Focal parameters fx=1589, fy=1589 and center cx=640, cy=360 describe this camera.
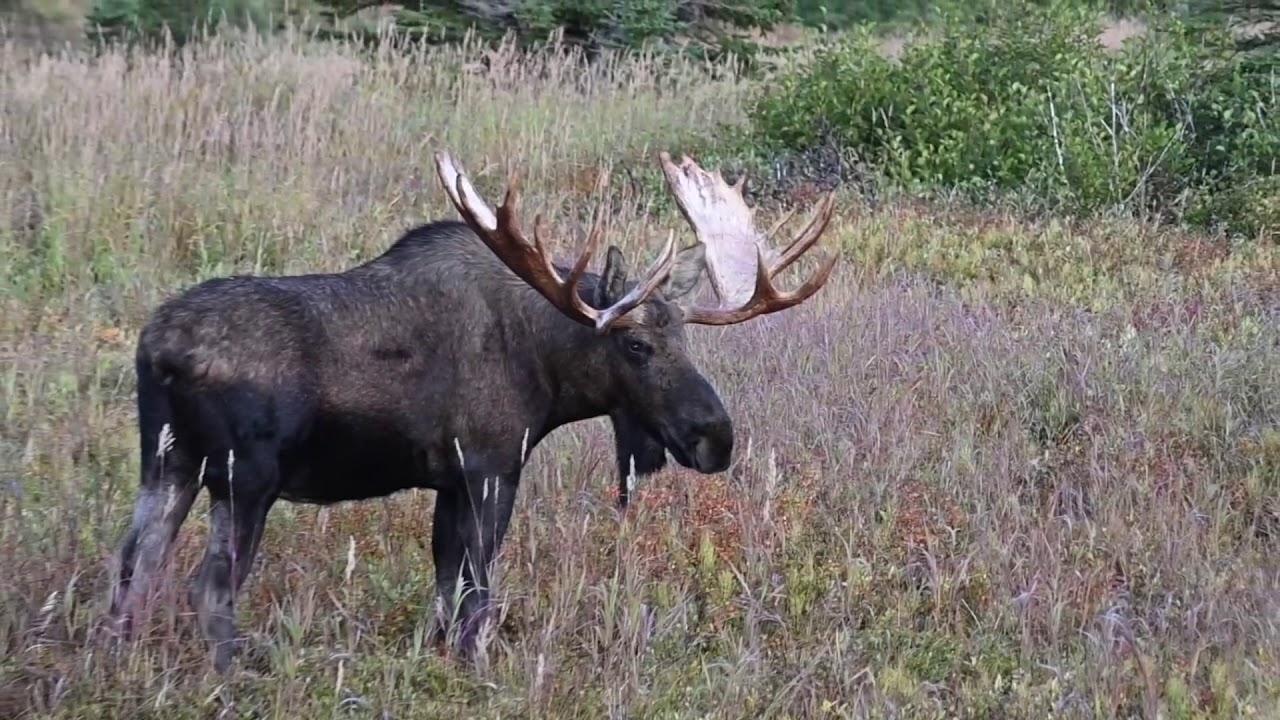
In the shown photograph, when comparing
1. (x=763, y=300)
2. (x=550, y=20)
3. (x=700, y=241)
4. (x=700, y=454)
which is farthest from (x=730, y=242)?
(x=550, y=20)

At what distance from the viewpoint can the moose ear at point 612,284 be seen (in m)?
5.12

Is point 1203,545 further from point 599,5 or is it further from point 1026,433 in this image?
point 599,5

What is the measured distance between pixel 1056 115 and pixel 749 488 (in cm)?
651

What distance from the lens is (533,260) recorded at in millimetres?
5027

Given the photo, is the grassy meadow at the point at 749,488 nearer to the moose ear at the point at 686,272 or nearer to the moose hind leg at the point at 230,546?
the moose hind leg at the point at 230,546

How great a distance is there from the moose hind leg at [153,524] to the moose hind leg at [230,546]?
0.39 ft

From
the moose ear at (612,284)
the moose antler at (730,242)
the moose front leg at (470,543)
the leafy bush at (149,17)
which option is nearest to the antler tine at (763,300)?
the moose antler at (730,242)

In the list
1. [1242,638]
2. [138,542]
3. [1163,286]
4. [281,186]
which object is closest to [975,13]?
[1163,286]

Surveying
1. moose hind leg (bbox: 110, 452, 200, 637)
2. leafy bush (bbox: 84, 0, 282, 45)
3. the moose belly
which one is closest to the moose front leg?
the moose belly

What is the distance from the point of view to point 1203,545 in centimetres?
589

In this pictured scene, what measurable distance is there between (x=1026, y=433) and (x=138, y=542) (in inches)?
154

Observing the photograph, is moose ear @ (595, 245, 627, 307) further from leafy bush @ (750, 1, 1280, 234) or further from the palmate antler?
leafy bush @ (750, 1, 1280, 234)

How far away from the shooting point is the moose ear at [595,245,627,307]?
16.8ft

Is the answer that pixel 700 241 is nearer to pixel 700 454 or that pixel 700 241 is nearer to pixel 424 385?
pixel 700 454
